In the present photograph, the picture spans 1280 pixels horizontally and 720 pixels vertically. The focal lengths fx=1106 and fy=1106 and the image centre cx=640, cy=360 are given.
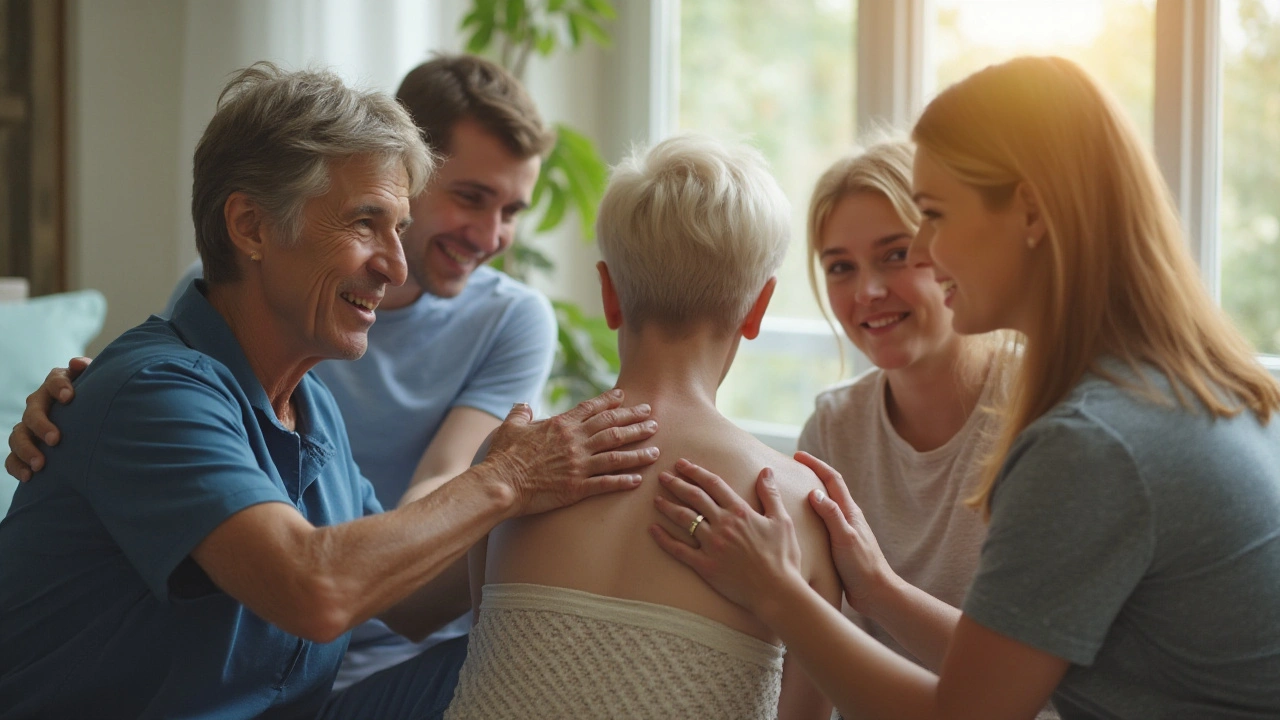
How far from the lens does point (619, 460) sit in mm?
1357

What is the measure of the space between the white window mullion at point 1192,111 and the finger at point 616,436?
164cm

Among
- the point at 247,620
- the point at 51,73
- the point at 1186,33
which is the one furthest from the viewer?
the point at 51,73

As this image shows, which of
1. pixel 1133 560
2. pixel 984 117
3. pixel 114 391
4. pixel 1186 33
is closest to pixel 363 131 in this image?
pixel 114 391

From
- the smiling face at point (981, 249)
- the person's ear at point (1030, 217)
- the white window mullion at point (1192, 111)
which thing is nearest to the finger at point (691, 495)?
the smiling face at point (981, 249)

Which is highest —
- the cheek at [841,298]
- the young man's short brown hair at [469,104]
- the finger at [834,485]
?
the young man's short brown hair at [469,104]

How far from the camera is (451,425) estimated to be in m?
2.16

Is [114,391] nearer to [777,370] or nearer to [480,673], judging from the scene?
[480,673]

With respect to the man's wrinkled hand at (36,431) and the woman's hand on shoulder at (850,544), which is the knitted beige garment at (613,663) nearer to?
the woman's hand on shoulder at (850,544)

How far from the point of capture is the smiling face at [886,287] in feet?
6.16

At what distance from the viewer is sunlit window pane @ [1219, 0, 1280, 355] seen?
7.78 ft

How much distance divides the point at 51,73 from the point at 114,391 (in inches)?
85.5

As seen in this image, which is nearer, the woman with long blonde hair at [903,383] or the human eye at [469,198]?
the woman with long blonde hair at [903,383]

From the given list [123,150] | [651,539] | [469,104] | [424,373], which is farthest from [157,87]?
[651,539]

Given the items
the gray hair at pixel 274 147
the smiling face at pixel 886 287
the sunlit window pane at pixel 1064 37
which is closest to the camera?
the gray hair at pixel 274 147
